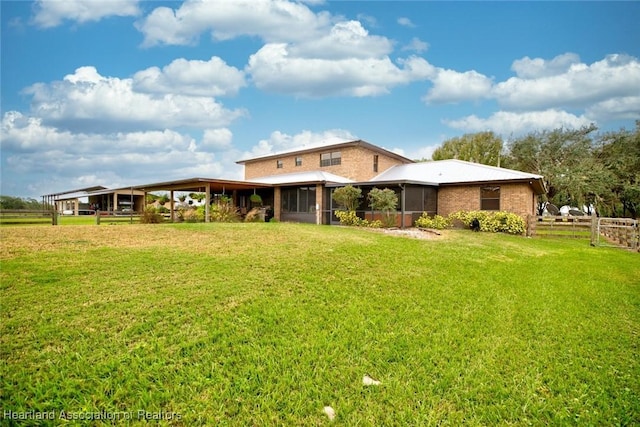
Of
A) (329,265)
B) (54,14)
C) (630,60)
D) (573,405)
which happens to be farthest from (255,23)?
(630,60)

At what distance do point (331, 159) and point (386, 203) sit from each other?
865 cm

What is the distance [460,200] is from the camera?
22328 millimetres

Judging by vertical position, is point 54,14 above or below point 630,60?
below

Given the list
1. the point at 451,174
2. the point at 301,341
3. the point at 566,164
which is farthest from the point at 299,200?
the point at 566,164

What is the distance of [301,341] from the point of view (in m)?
4.65

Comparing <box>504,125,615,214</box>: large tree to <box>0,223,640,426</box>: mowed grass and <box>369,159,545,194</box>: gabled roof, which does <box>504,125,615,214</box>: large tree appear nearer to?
<box>369,159,545,194</box>: gabled roof

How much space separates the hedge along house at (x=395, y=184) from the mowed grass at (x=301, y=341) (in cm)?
1279

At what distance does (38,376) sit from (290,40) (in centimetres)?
1531

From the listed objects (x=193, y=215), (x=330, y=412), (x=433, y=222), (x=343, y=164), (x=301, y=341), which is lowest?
(x=330, y=412)

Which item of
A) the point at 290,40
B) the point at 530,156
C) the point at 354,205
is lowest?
the point at 354,205

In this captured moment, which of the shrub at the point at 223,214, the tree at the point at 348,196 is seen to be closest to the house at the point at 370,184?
the tree at the point at 348,196

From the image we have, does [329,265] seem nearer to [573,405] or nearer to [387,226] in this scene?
[573,405]

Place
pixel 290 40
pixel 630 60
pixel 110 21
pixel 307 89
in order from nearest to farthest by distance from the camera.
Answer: pixel 110 21 < pixel 290 40 < pixel 307 89 < pixel 630 60

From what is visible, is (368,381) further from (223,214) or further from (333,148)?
(333,148)
